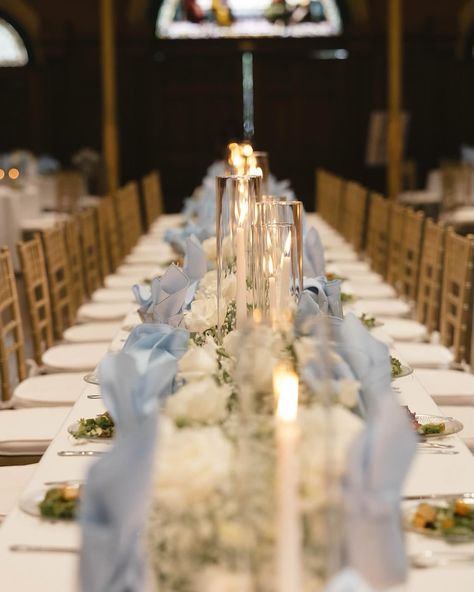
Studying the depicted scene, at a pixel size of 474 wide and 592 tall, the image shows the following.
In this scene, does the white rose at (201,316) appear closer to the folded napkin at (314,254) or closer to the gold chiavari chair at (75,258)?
the folded napkin at (314,254)

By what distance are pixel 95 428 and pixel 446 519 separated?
112 cm

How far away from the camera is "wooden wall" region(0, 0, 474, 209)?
17156mm

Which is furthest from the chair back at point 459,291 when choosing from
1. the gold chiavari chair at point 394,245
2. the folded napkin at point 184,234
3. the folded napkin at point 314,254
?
the gold chiavari chair at point 394,245

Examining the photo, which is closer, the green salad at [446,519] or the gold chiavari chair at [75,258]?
the green salad at [446,519]

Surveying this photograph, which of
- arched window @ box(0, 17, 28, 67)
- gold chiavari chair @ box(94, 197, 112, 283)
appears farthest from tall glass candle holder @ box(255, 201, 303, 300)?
arched window @ box(0, 17, 28, 67)

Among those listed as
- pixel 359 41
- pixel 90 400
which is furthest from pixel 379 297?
pixel 359 41

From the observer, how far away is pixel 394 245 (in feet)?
25.3

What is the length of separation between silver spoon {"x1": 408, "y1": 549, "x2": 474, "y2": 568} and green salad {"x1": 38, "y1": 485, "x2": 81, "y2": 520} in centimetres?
72

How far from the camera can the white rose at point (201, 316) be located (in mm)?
3334

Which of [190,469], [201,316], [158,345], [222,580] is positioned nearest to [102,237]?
[201,316]

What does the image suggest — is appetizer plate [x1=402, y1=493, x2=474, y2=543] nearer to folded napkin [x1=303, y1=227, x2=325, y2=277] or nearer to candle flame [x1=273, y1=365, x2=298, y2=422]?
candle flame [x1=273, y1=365, x2=298, y2=422]

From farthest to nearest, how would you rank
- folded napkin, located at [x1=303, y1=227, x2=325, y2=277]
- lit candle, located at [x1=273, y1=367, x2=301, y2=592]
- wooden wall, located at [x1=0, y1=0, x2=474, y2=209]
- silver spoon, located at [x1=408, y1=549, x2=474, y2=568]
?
wooden wall, located at [x1=0, y1=0, x2=474, y2=209], folded napkin, located at [x1=303, y1=227, x2=325, y2=277], silver spoon, located at [x1=408, y1=549, x2=474, y2=568], lit candle, located at [x1=273, y1=367, x2=301, y2=592]

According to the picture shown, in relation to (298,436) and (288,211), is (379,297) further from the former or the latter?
(298,436)

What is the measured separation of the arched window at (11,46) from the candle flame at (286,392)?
16.6 meters
